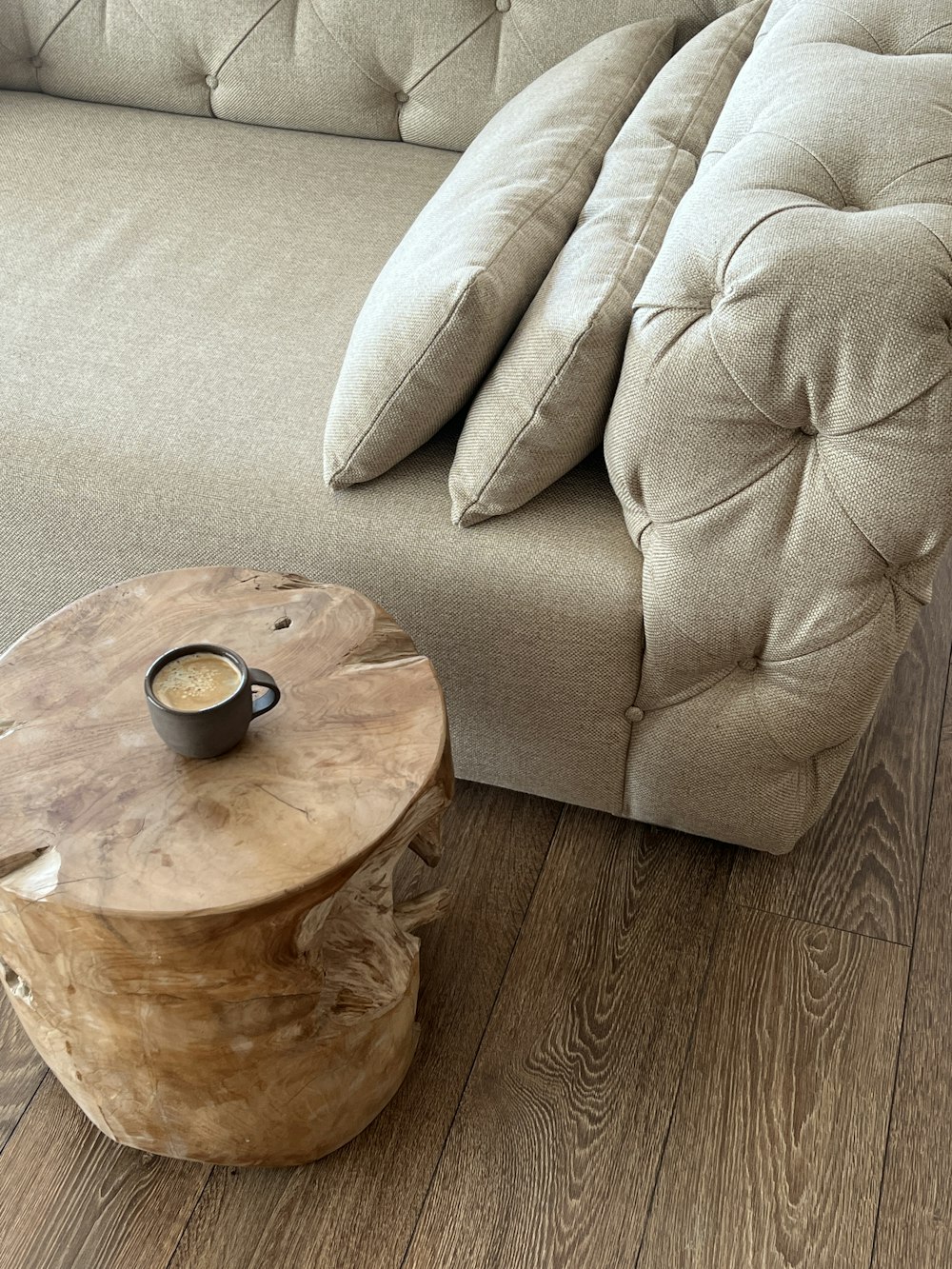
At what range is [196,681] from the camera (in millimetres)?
917

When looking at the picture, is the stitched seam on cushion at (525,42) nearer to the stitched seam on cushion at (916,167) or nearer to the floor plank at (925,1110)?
the stitched seam on cushion at (916,167)

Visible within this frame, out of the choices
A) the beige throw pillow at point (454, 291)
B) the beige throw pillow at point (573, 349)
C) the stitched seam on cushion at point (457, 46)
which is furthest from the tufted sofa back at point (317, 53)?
the beige throw pillow at point (573, 349)

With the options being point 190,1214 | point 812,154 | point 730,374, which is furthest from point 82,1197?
point 812,154

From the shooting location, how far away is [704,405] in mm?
998

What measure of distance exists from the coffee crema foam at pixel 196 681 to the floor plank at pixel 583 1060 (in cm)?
52

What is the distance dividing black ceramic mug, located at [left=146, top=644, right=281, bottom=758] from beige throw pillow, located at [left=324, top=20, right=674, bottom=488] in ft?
1.03

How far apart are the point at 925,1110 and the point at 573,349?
0.81 meters

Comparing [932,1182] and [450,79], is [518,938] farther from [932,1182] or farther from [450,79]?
[450,79]

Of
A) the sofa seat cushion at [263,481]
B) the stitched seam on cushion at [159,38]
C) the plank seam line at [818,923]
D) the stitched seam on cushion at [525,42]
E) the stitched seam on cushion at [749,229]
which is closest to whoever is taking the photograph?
the stitched seam on cushion at [749,229]

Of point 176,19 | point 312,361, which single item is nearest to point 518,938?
point 312,361

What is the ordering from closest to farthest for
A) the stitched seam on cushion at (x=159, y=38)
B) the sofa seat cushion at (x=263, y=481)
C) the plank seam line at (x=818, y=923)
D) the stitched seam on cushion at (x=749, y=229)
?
the stitched seam on cushion at (x=749, y=229)
the sofa seat cushion at (x=263, y=481)
the plank seam line at (x=818, y=923)
the stitched seam on cushion at (x=159, y=38)

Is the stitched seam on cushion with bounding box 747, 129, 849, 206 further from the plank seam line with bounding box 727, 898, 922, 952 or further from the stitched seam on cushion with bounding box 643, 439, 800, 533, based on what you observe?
the plank seam line with bounding box 727, 898, 922, 952

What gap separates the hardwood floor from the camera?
1.07m

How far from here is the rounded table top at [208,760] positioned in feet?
2.79
